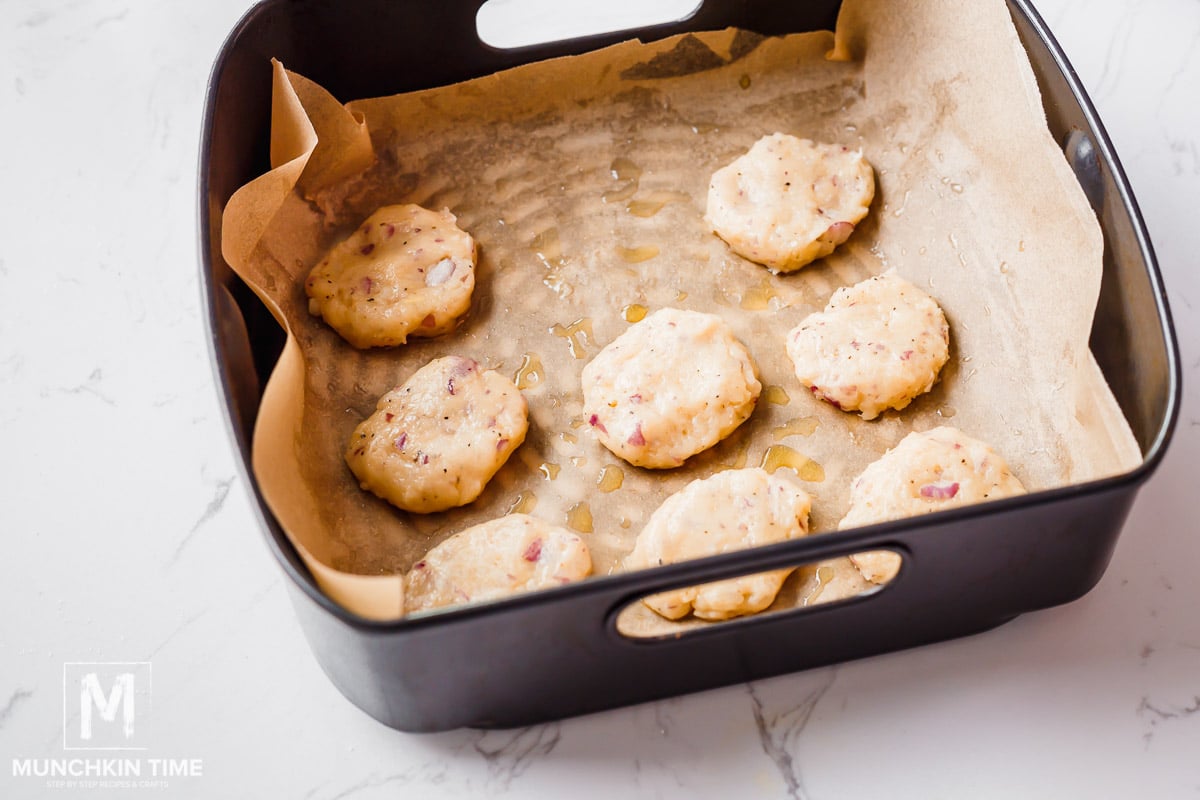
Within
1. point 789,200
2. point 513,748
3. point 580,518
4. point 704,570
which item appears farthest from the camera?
point 789,200

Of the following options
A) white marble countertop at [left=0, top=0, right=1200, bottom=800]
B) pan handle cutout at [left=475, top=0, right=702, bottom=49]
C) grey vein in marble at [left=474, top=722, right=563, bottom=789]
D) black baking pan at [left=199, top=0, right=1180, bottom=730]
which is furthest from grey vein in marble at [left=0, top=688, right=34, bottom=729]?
pan handle cutout at [left=475, top=0, right=702, bottom=49]

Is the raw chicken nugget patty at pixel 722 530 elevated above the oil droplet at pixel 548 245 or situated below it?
below

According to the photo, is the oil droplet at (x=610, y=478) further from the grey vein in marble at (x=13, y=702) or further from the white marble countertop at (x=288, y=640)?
the grey vein in marble at (x=13, y=702)

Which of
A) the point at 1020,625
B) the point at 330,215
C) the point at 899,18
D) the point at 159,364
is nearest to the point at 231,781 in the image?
the point at 159,364

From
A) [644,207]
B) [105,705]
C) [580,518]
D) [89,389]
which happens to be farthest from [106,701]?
[644,207]

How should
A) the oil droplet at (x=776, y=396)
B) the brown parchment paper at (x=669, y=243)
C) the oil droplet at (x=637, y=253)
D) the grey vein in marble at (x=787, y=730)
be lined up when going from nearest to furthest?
the grey vein in marble at (x=787, y=730) → the brown parchment paper at (x=669, y=243) → the oil droplet at (x=776, y=396) → the oil droplet at (x=637, y=253)

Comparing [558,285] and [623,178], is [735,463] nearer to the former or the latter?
[558,285]

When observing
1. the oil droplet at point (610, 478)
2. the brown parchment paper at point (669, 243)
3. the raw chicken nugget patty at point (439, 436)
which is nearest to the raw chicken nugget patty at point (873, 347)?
the brown parchment paper at point (669, 243)
